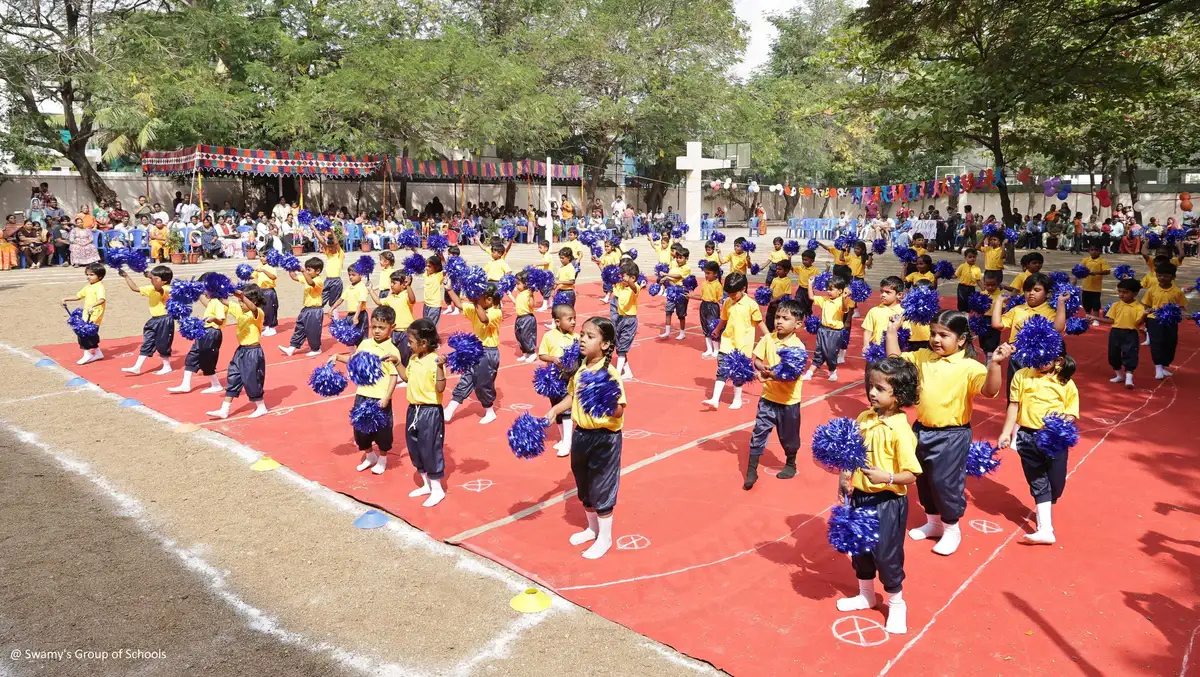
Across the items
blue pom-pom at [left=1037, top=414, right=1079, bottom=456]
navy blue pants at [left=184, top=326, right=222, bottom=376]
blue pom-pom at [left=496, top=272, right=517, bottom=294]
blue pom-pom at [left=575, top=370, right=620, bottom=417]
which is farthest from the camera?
blue pom-pom at [left=496, top=272, right=517, bottom=294]

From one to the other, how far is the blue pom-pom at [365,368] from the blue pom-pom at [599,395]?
2264mm

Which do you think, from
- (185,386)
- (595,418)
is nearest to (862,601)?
(595,418)

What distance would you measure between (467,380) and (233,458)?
2515 millimetres

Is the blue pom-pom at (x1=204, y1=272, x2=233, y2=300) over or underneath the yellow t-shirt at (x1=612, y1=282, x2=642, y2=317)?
over

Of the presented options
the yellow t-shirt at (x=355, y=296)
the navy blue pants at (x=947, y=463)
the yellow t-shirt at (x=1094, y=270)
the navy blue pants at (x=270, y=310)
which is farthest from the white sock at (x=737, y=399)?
the navy blue pants at (x=270, y=310)

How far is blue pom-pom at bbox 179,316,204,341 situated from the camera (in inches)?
371

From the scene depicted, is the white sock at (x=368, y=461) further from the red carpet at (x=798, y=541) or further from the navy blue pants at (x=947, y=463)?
the navy blue pants at (x=947, y=463)

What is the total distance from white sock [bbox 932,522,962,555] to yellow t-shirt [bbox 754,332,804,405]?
1589 millimetres

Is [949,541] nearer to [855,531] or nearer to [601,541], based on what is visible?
[855,531]

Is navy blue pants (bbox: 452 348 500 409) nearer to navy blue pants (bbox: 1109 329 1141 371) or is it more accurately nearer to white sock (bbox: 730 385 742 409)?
white sock (bbox: 730 385 742 409)

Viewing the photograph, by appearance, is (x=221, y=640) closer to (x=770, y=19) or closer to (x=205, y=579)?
(x=205, y=579)

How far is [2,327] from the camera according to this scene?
556 inches

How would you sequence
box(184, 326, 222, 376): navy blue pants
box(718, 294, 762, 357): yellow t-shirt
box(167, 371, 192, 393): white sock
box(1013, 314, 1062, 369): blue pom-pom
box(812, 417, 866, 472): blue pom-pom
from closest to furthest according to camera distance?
box(812, 417, 866, 472): blue pom-pom, box(1013, 314, 1062, 369): blue pom-pom, box(718, 294, 762, 357): yellow t-shirt, box(184, 326, 222, 376): navy blue pants, box(167, 371, 192, 393): white sock

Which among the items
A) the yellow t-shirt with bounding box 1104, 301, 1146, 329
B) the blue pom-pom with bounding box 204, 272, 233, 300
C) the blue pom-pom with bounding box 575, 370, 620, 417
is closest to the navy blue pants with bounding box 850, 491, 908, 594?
the blue pom-pom with bounding box 575, 370, 620, 417
